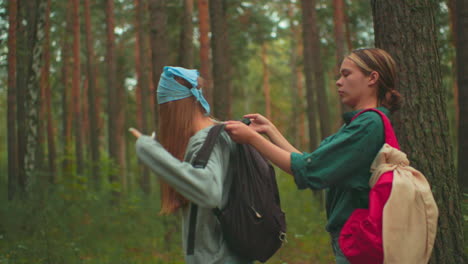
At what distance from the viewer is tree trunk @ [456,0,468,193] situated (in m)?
6.32

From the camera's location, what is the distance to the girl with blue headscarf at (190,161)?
2.27 metres

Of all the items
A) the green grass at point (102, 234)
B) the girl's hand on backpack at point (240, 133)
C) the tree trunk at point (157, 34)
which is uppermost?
the tree trunk at point (157, 34)

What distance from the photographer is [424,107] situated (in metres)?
4.12

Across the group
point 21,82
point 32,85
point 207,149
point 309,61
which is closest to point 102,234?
point 32,85

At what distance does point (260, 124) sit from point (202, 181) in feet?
3.23

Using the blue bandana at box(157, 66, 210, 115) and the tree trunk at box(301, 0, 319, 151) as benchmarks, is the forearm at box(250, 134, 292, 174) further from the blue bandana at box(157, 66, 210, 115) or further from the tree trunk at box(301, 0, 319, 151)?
the tree trunk at box(301, 0, 319, 151)

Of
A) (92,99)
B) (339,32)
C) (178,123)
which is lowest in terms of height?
(178,123)

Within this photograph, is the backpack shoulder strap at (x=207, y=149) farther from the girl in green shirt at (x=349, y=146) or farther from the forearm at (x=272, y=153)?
the forearm at (x=272, y=153)

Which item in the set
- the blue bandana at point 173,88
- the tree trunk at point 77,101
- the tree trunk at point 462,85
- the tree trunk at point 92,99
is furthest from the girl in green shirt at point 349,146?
the tree trunk at point 77,101

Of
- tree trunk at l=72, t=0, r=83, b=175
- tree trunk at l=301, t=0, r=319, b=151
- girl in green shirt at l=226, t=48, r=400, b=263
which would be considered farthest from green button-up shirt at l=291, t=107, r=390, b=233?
tree trunk at l=72, t=0, r=83, b=175

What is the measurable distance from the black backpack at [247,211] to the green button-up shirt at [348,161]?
24cm

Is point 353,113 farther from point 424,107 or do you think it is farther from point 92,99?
point 92,99

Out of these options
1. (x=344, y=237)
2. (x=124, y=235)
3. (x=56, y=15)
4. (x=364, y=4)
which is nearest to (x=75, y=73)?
(x=56, y=15)

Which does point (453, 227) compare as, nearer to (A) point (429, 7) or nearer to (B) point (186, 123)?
(A) point (429, 7)
